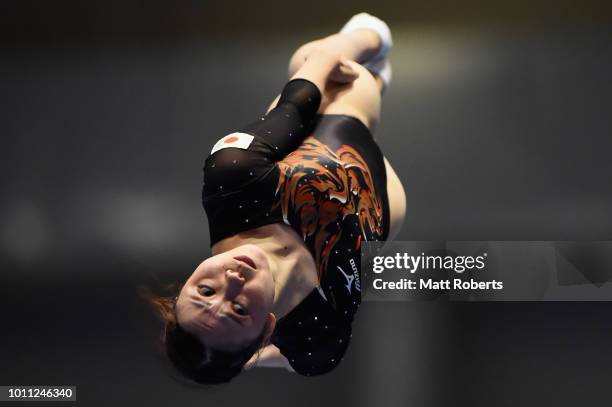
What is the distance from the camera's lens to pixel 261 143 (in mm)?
1021

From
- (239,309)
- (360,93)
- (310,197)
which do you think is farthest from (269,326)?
(360,93)

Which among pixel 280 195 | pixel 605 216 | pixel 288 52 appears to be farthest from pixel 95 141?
pixel 605 216

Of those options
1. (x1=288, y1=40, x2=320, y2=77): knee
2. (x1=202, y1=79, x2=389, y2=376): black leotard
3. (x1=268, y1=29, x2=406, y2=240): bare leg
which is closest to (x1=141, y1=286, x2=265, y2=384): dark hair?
(x1=202, y1=79, x2=389, y2=376): black leotard

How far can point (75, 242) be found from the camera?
4.45ft

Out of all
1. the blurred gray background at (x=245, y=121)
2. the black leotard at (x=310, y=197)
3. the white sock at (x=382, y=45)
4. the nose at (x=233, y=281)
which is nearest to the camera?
the nose at (x=233, y=281)

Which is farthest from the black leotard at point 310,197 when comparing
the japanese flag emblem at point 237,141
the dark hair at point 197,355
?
the dark hair at point 197,355

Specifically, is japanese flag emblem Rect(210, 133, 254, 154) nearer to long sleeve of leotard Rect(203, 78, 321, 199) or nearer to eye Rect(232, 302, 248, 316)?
long sleeve of leotard Rect(203, 78, 321, 199)

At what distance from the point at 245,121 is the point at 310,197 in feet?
1.45

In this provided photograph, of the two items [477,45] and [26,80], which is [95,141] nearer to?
[26,80]

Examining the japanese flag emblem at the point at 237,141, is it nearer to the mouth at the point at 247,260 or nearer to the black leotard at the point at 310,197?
the black leotard at the point at 310,197

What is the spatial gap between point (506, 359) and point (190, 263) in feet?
2.01

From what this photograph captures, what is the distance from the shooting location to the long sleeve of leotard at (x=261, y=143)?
99 centimetres

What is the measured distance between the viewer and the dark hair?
0.93 metres

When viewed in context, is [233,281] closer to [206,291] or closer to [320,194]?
[206,291]
